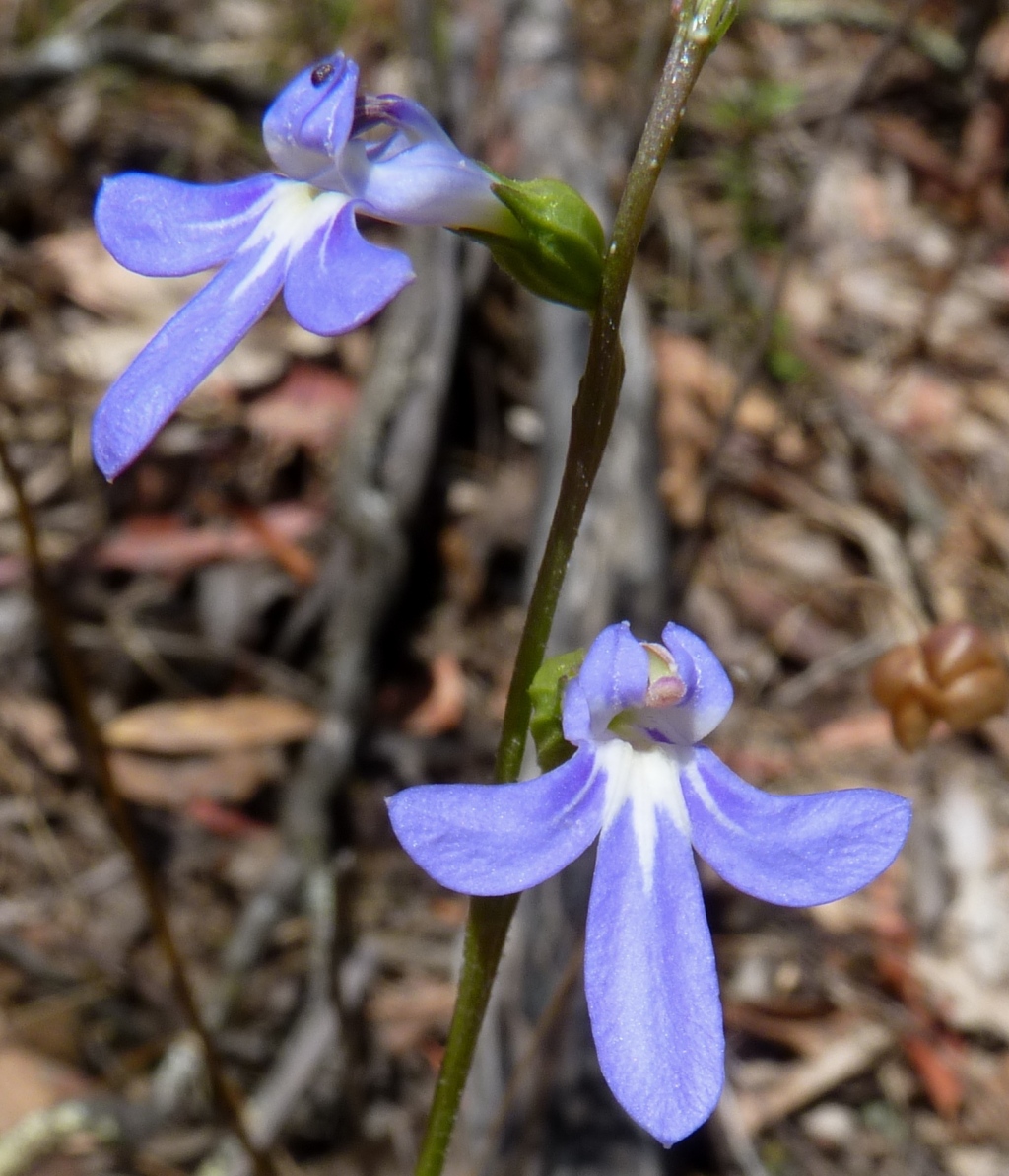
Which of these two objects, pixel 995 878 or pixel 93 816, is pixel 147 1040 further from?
pixel 995 878

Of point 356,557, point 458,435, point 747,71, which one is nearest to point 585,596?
point 356,557

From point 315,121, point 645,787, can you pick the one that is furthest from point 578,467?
point 315,121

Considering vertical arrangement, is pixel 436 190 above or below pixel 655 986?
above

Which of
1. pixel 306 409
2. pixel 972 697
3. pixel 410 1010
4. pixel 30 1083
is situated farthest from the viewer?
pixel 306 409

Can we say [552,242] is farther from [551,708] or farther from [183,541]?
[183,541]

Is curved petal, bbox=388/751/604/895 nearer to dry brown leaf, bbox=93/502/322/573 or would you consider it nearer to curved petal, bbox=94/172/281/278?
curved petal, bbox=94/172/281/278

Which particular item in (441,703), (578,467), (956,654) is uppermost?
(578,467)

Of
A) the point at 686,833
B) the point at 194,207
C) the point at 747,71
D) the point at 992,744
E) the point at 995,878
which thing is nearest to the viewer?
the point at 686,833

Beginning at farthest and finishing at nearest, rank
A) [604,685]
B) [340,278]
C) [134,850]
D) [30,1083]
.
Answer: [30,1083] → [134,850] → [604,685] → [340,278]
